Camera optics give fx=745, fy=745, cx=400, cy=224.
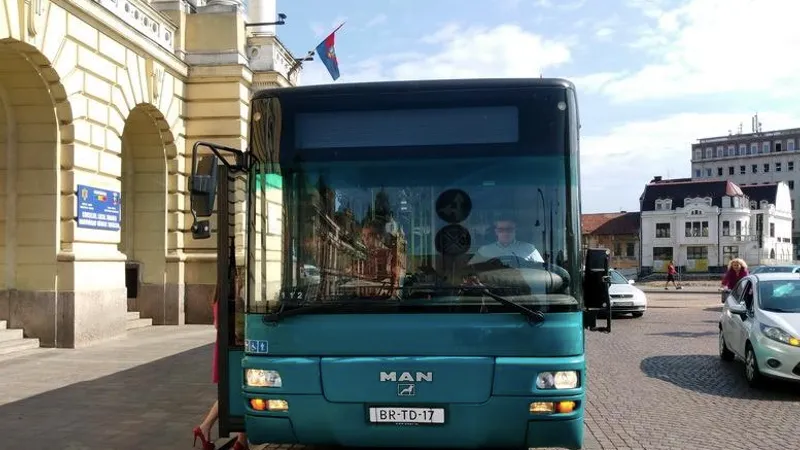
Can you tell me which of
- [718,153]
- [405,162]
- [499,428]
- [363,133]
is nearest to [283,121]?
[363,133]

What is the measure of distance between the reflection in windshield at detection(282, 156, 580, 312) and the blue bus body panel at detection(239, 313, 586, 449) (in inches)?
7.4

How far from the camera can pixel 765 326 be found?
9594 millimetres

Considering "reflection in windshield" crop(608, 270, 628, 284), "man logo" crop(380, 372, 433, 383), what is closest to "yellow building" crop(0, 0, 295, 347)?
"man logo" crop(380, 372, 433, 383)

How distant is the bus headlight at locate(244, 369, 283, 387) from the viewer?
4.89 m

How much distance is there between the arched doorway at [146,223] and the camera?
1695cm

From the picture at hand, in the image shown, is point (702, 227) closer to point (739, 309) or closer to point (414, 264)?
point (739, 309)

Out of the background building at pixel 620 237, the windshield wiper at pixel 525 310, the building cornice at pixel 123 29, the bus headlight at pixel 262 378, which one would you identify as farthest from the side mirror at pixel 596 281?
the background building at pixel 620 237

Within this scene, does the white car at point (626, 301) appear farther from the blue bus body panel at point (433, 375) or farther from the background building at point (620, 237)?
the background building at point (620, 237)

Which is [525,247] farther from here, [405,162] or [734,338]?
[734,338]

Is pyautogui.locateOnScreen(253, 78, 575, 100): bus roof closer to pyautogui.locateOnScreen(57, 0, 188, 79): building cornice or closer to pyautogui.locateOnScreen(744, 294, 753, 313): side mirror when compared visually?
pyautogui.locateOnScreen(744, 294, 753, 313): side mirror

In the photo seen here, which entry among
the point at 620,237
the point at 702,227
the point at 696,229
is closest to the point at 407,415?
the point at 696,229

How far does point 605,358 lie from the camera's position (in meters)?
12.5

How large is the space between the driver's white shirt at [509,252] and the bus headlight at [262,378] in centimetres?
148

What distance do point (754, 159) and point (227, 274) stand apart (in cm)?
12910
